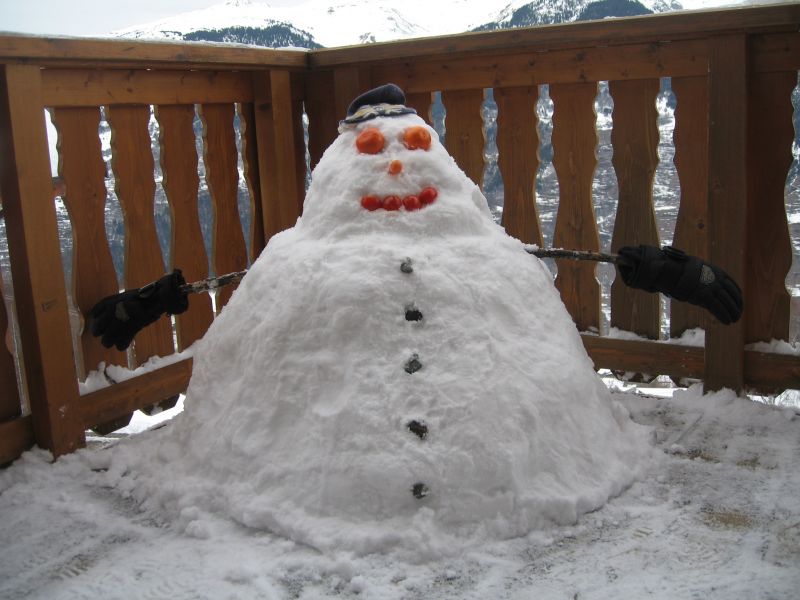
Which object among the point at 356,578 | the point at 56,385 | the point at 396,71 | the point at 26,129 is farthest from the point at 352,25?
the point at 356,578

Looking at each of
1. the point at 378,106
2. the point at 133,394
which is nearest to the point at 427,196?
the point at 378,106

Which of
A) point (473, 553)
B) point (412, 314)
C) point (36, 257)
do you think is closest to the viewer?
point (473, 553)

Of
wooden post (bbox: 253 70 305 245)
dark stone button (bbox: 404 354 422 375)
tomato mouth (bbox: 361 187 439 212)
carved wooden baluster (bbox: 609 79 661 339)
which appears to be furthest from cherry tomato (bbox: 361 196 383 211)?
wooden post (bbox: 253 70 305 245)

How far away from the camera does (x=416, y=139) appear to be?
2617 mm

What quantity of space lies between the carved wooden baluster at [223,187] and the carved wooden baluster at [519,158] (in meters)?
1.26

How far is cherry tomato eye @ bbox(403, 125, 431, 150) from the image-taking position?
103 inches

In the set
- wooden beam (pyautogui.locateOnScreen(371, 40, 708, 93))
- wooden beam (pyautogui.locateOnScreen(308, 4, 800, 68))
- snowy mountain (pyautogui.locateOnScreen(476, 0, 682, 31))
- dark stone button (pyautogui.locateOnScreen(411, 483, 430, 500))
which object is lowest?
dark stone button (pyautogui.locateOnScreen(411, 483, 430, 500))

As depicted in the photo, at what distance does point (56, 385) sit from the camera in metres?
2.88

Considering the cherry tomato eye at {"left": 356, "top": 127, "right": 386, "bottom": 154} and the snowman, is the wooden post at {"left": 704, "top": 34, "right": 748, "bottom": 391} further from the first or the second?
the cherry tomato eye at {"left": 356, "top": 127, "right": 386, "bottom": 154}

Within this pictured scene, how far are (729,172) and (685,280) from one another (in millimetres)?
706

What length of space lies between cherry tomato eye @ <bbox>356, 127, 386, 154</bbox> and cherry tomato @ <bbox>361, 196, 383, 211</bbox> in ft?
0.50

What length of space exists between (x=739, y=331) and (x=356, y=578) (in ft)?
6.49

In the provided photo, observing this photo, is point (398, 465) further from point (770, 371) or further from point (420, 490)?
point (770, 371)

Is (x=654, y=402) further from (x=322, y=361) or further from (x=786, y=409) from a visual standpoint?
(x=322, y=361)
